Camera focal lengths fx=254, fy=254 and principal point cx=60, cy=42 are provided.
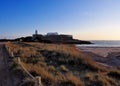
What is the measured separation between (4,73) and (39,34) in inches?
4263

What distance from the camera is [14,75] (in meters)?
13.1

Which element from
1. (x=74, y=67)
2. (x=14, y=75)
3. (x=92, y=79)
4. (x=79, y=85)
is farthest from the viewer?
(x=74, y=67)

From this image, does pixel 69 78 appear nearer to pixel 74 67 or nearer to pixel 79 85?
pixel 79 85

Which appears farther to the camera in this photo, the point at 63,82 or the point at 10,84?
the point at 63,82

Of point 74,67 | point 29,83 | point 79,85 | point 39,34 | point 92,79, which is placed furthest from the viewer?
point 39,34

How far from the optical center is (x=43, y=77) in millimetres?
12328

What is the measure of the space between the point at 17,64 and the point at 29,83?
4.86 meters

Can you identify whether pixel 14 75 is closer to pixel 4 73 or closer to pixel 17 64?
pixel 4 73

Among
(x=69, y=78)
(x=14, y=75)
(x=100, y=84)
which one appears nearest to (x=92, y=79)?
(x=100, y=84)

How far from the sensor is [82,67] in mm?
19078

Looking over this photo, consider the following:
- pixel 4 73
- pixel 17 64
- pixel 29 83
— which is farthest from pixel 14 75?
pixel 29 83

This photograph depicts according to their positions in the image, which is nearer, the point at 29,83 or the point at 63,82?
the point at 29,83

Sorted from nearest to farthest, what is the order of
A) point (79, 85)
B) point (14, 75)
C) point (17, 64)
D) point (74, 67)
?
point (79, 85)
point (14, 75)
point (17, 64)
point (74, 67)

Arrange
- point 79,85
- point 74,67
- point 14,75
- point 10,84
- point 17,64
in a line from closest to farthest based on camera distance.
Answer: point 10,84
point 79,85
point 14,75
point 17,64
point 74,67
